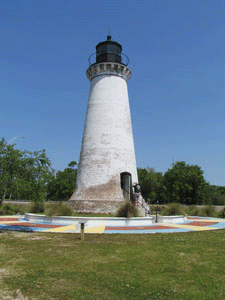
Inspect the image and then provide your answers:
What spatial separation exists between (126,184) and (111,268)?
14.6 metres

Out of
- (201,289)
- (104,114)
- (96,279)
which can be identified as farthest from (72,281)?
(104,114)

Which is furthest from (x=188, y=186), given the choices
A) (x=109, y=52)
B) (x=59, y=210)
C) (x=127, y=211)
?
(x=59, y=210)

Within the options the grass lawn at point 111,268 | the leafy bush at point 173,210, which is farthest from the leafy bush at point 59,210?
the leafy bush at point 173,210

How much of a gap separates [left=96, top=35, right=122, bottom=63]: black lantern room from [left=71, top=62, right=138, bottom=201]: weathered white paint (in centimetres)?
140

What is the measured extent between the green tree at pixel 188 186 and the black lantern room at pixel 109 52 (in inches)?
1146

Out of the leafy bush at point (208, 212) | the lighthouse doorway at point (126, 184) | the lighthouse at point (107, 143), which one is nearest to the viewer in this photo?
the lighthouse at point (107, 143)

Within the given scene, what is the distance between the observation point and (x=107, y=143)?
20094 millimetres

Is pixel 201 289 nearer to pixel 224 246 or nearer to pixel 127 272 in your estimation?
pixel 127 272

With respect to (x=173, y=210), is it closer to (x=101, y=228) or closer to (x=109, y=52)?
(x=101, y=228)

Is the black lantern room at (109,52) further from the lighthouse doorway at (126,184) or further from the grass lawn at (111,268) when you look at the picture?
the grass lawn at (111,268)

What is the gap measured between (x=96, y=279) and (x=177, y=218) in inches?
497

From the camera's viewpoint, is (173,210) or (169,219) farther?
(173,210)

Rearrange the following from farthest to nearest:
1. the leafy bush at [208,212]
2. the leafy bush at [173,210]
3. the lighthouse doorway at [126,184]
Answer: the leafy bush at [208,212], the lighthouse doorway at [126,184], the leafy bush at [173,210]

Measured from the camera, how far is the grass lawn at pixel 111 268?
4.77m
